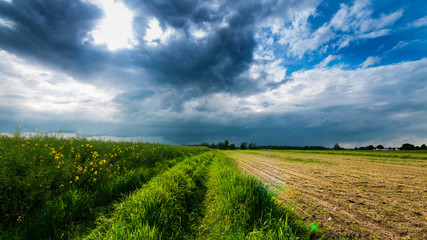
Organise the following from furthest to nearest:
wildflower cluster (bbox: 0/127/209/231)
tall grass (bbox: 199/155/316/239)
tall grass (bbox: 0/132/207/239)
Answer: wildflower cluster (bbox: 0/127/209/231) → tall grass (bbox: 0/132/207/239) → tall grass (bbox: 199/155/316/239)

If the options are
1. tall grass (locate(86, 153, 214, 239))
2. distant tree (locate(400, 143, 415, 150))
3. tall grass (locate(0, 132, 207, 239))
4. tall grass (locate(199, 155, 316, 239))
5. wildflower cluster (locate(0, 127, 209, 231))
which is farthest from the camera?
distant tree (locate(400, 143, 415, 150))

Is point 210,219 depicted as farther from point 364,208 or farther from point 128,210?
point 364,208

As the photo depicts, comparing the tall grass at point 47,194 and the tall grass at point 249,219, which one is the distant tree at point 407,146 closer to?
the tall grass at point 249,219

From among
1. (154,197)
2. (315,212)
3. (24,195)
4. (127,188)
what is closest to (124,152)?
(127,188)

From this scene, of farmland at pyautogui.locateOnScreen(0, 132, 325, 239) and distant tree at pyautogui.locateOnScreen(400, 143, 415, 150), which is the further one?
distant tree at pyautogui.locateOnScreen(400, 143, 415, 150)

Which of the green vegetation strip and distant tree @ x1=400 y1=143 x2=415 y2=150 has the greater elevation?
distant tree @ x1=400 y1=143 x2=415 y2=150

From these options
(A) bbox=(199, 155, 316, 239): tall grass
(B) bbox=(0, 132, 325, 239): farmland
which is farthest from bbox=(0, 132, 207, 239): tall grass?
(A) bbox=(199, 155, 316, 239): tall grass

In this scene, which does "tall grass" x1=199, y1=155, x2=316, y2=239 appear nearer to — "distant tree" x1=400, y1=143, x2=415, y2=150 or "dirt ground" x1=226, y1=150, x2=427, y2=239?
"dirt ground" x1=226, y1=150, x2=427, y2=239

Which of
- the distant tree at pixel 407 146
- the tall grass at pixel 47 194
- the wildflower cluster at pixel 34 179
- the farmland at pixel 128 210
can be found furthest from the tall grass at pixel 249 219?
the distant tree at pixel 407 146

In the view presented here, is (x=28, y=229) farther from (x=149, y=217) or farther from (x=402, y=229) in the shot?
(x=402, y=229)

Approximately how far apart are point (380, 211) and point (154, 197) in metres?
5.22

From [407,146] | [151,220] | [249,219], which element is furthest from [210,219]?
[407,146]

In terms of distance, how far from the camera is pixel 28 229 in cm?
356

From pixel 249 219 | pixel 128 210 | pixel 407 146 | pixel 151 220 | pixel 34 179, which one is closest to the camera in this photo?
pixel 249 219
